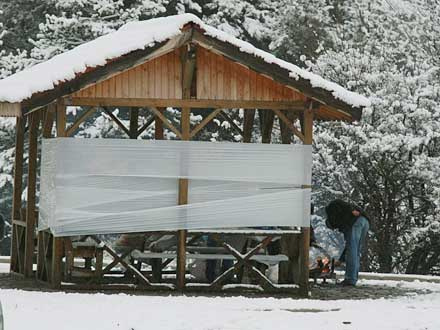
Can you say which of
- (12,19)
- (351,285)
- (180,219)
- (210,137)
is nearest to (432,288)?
(351,285)

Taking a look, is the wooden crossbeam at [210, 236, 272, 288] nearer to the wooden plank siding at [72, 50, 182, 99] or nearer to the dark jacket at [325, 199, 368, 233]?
the dark jacket at [325, 199, 368, 233]

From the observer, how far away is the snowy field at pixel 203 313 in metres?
12.1

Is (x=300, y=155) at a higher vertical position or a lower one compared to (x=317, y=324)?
higher

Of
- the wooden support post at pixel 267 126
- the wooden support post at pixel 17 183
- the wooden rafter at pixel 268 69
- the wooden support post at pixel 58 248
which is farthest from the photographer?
the wooden support post at pixel 17 183

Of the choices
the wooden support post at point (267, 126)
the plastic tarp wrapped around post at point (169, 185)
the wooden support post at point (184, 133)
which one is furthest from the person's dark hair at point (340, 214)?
the wooden support post at point (184, 133)

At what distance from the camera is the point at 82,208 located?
16375 millimetres

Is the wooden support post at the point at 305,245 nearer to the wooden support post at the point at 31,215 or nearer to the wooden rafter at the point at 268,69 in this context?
the wooden rafter at the point at 268,69

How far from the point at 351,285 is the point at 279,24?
13.9 m

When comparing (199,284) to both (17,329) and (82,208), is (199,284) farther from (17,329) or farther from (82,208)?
(17,329)

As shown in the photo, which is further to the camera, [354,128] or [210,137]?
[210,137]

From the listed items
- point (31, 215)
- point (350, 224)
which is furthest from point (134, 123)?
point (350, 224)

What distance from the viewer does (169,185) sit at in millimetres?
16578

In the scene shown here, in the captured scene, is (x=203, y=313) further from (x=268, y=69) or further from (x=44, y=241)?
(x=44, y=241)

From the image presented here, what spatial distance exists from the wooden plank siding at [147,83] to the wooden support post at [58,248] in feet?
1.22
